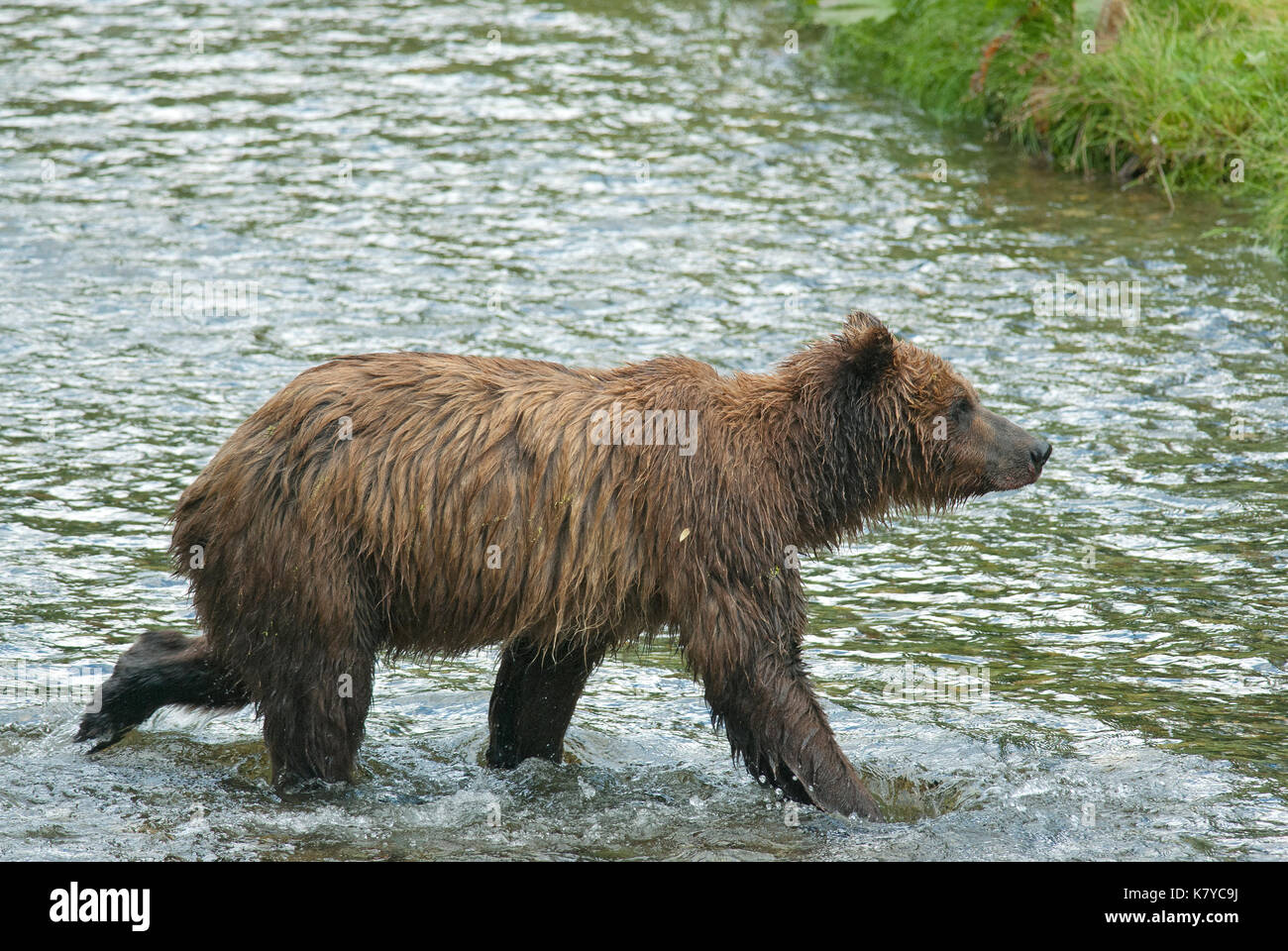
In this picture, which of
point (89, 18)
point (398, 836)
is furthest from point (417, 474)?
point (89, 18)

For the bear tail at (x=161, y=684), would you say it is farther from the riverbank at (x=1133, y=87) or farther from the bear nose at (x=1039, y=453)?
the riverbank at (x=1133, y=87)

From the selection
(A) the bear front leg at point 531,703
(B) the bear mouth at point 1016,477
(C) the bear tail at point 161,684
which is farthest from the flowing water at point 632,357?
(B) the bear mouth at point 1016,477

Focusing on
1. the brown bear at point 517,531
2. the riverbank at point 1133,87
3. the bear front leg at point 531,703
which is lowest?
the bear front leg at point 531,703

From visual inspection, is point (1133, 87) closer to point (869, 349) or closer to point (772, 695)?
point (869, 349)

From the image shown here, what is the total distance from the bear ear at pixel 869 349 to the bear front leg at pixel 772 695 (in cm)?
95

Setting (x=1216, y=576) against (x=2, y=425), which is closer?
(x=1216, y=576)

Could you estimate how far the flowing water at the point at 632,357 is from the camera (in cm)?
665

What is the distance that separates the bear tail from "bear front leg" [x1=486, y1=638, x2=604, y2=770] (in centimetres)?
104

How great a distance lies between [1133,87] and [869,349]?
8.54m

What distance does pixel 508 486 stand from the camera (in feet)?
20.2

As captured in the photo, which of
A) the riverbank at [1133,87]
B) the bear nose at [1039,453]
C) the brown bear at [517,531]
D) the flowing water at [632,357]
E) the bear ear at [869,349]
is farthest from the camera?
the riverbank at [1133,87]

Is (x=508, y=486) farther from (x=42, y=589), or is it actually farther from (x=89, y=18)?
(x=89, y=18)

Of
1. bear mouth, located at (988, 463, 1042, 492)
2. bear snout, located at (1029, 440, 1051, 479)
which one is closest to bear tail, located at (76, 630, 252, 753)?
bear mouth, located at (988, 463, 1042, 492)
